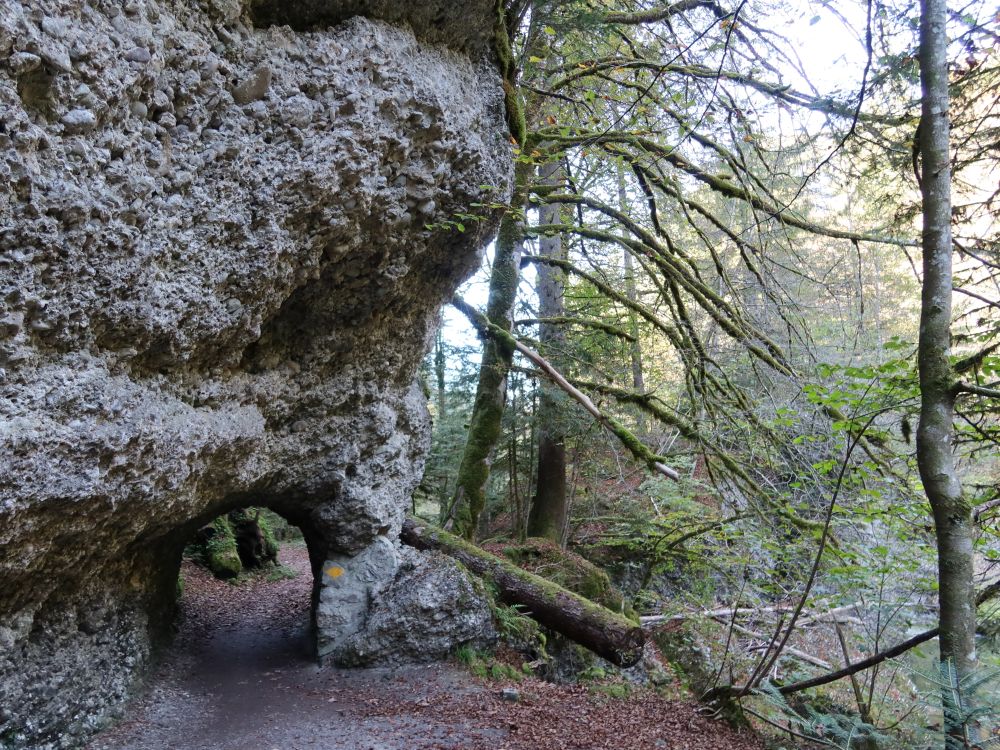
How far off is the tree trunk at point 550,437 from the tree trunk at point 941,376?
Answer: 597cm

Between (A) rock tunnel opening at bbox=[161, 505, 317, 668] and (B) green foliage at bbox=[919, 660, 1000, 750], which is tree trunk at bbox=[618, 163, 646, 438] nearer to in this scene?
(A) rock tunnel opening at bbox=[161, 505, 317, 668]

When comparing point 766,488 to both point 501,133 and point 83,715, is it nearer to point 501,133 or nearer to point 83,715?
point 501,133

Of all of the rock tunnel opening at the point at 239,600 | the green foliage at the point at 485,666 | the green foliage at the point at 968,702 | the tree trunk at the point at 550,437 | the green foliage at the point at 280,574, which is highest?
the tree trunk at the point at 550,437

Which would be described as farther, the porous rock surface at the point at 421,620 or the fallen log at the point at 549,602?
the fallen log at the point at 549,602

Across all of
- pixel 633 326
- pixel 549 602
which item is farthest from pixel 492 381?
pixel 549 602

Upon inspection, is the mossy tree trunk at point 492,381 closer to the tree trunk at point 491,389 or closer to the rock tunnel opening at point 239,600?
the tree trunk at point 491,389

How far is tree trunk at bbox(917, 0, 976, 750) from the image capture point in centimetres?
385

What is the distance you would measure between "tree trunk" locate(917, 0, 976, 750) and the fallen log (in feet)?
10.9

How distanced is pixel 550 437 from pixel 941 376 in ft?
22.8

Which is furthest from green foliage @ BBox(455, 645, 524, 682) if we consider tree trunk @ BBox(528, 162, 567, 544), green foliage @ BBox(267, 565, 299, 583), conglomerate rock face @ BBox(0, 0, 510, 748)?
green foliage @ BBox(267, 565, 299, 583)

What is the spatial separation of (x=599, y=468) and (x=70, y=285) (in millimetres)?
9668

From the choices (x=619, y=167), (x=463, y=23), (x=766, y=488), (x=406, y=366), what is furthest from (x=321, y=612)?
(x=619, y=167)

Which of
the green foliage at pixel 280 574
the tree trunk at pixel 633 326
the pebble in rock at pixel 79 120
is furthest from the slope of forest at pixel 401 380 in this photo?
the green foliage at pixel 280 574

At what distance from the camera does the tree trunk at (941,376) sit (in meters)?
3.85
